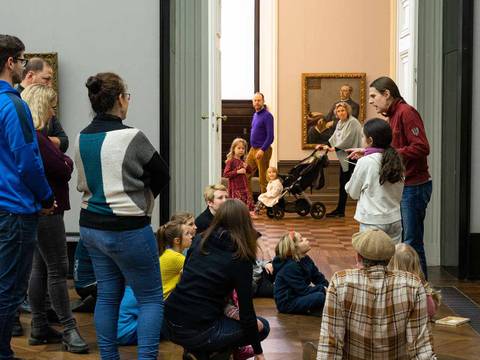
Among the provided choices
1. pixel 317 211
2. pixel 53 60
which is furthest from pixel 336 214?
pixel 53 60

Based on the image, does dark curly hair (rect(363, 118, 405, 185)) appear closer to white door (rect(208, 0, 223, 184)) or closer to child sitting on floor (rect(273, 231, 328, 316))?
child sitting on floor (rect(273, 231, 328, 316))

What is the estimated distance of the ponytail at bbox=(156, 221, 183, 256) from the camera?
5723 millimetres

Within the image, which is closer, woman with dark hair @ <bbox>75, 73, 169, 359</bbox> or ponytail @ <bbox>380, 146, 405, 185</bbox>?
woman with dark hair @ <bbox>75, 73, 169, 359</bbox>

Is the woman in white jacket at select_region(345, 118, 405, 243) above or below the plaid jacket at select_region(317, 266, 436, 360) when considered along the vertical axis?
above

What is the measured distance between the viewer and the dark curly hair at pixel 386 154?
5988 mm

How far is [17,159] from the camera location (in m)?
4.42

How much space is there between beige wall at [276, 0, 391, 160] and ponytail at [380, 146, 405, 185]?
10.2m

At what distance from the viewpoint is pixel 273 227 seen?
12109 millimetres

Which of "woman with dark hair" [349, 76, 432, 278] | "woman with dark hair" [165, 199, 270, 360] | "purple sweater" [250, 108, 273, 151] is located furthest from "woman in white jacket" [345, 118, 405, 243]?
"purple sweater" [250, 108, 273, 151]

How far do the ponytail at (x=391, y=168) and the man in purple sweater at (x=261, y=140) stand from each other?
8.31 meters

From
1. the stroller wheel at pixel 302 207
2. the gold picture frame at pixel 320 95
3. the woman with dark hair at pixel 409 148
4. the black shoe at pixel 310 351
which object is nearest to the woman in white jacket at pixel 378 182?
the woman with dark hair at pixel 409 148

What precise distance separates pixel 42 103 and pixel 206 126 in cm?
363

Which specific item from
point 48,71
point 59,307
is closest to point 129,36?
point 48,71

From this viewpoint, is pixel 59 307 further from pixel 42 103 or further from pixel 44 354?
pixel 42 103
